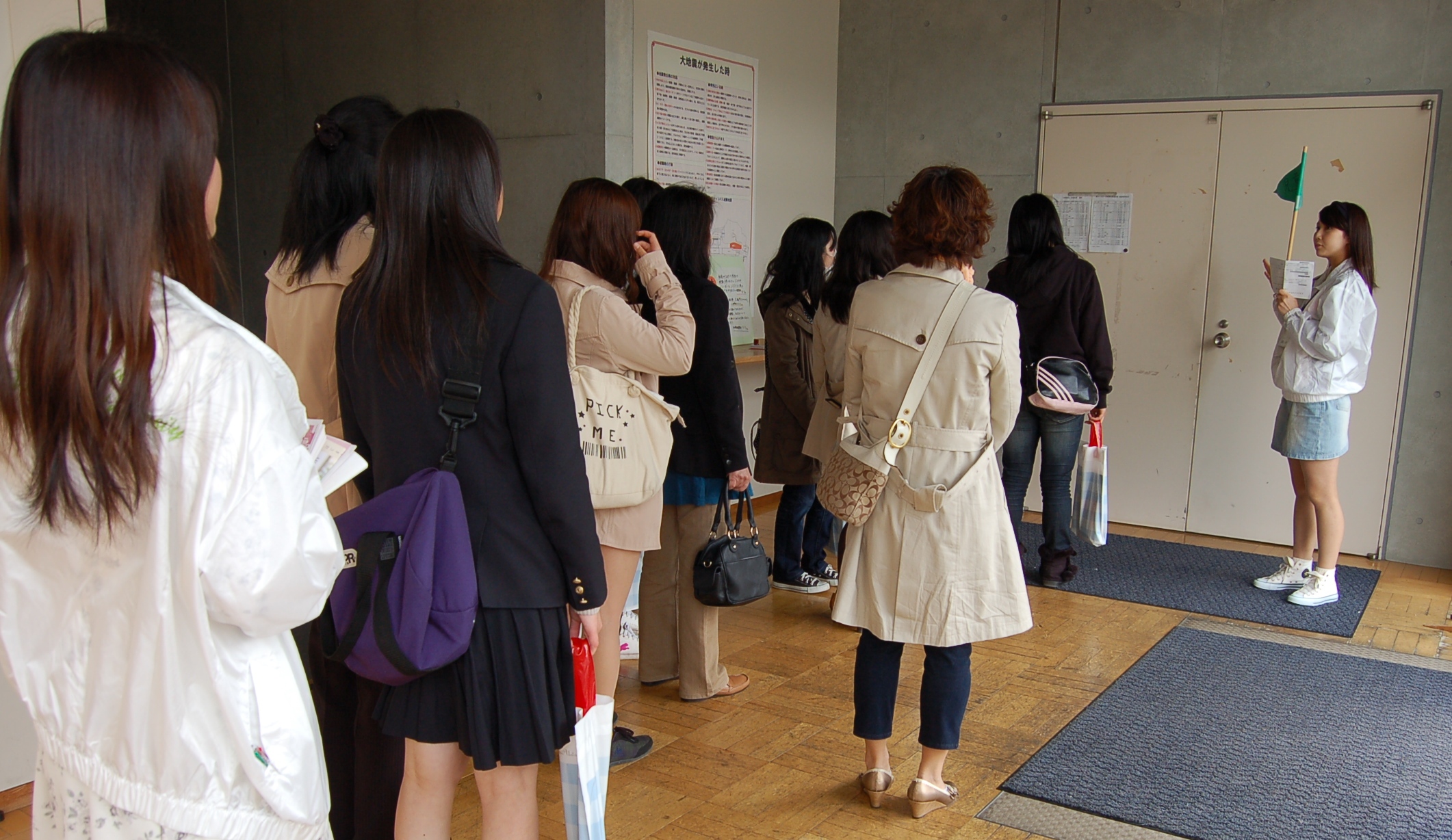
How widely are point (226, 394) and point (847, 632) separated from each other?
3.17 m

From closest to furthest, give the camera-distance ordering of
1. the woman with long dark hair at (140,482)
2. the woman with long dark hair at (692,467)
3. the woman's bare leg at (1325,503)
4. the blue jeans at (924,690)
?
the woman with long dark hair at (140,482)
the blue jeans at (924,690)
the woman with long dark hair at (692,467)
the woman's bare leg at (1325,503)

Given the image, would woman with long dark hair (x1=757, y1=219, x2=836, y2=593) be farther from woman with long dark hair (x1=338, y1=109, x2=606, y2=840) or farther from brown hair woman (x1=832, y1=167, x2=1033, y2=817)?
woman with long dark hair (x1=338, y1=109, x2=606, y2=840)

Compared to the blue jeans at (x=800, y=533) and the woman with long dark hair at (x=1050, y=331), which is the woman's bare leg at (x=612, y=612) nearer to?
the blue jeans at (x=800, y=533)

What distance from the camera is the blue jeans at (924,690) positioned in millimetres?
2434

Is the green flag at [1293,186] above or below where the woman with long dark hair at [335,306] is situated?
above

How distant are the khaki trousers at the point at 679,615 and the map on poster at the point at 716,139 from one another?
2.07m

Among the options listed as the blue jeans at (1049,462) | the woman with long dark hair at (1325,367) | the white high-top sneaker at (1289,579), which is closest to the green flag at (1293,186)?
the woman with long dark hair at (1325,367)

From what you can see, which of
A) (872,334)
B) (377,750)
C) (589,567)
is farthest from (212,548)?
(872,334)

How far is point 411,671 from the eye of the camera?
1.51 meters

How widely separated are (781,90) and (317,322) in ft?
13.2

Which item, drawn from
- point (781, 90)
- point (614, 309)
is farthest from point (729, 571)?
point (781, 90)

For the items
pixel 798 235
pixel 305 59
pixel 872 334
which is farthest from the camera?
pixel 305 59

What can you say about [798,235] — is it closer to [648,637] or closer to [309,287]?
[648,637]

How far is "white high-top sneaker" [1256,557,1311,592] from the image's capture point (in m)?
4.48
